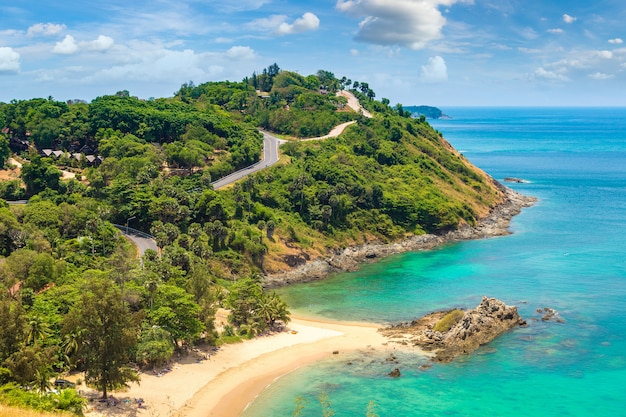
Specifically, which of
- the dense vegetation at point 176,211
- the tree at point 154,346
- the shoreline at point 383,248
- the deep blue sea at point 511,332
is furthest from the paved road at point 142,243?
the tree at point 154,346

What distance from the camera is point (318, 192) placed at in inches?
4515

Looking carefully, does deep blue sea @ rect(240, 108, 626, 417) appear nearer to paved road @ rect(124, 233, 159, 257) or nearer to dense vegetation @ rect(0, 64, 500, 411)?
dense vegetation @ rect(0, 64, 500, 411)

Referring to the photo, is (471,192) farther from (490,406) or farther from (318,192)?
(490,406)

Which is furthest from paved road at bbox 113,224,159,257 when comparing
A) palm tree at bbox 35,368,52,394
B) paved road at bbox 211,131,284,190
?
palm tree at bbox 35,368,52,394

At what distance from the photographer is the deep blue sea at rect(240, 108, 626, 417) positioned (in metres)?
52.9

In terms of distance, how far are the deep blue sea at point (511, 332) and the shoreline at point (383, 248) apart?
9.07ft

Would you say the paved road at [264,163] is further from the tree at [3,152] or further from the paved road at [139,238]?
the tree at [3,152]

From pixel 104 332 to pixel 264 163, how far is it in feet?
280

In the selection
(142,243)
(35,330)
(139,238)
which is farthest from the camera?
(139,238)

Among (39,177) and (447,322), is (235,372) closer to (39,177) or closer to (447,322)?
(447,322)

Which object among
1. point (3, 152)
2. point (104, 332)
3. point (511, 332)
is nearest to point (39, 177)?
point (3, 152)

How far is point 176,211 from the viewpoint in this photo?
93000mm

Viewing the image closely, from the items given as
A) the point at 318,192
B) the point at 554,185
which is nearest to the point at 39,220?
the point at 318,192

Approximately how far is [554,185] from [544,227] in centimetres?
5899
